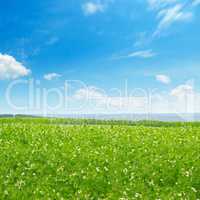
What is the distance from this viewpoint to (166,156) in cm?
2111

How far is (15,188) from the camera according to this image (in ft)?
57.7

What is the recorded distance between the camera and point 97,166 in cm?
1958

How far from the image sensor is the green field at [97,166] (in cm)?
1752

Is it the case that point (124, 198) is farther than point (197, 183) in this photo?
No

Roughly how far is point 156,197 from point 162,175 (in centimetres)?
199

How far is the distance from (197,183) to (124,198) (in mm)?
3687

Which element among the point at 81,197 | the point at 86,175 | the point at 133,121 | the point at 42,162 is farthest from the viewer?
the point at 133,121

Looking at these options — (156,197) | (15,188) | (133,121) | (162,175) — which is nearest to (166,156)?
(162,175)

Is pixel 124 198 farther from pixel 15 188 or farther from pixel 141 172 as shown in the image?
pixel 15 188

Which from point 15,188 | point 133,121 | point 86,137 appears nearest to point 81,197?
point 15,188

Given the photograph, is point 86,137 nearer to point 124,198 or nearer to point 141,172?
point 141,172

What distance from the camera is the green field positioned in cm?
1752

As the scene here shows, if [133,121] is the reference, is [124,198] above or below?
below

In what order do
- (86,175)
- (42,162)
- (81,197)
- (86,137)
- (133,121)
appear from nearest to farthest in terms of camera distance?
(81,197)
(86,175)
(42,162)
(86,137)
(133,121)
